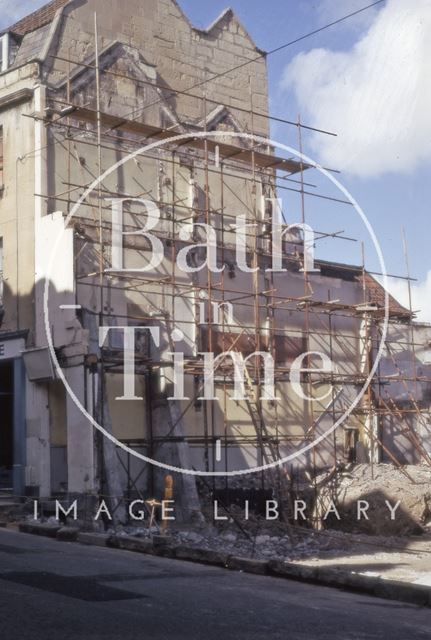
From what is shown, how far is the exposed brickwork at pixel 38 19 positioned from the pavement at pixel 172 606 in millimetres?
15305

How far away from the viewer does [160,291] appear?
23.1 m

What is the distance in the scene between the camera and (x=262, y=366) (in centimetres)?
2403

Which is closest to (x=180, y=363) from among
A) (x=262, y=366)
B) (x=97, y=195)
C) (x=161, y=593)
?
(x=262, y=366)

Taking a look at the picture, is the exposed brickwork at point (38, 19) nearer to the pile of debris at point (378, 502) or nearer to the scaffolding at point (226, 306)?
the scaffolding at point (226, 306)

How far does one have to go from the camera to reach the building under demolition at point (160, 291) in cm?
2139

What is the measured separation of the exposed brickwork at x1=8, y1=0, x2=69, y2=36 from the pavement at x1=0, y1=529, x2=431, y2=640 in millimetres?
15305

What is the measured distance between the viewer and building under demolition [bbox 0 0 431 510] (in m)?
21.4

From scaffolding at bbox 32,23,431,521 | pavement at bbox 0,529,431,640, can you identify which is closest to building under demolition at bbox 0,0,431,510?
scaffolding at bbox 32,23,431,521

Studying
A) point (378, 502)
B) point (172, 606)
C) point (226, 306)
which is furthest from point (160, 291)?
point (172, 606)

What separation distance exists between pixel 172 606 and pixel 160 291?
545 inches

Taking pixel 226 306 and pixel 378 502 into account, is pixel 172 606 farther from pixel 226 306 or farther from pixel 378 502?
pixel 226 306

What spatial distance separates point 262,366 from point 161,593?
1348 cm

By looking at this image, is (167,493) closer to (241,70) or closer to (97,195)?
(97,195)

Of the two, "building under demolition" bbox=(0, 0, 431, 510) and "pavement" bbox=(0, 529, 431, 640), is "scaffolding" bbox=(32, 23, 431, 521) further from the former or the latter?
"pavement" bbox=(0, 529, 431, 640)
